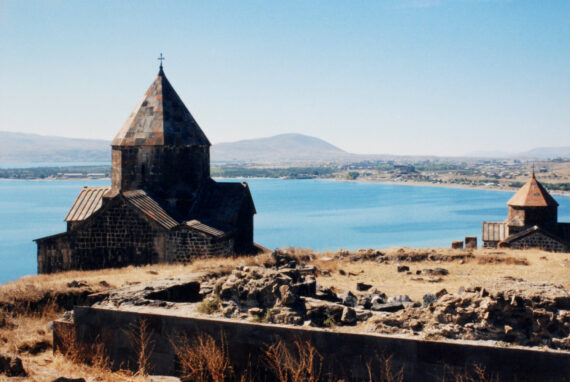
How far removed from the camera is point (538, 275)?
11.6 meters

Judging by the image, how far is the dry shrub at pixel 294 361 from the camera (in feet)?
14.9

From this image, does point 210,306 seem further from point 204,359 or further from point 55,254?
point 55,254

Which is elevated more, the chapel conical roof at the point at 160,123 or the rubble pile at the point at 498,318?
the chapel conical roof at the point at 160,123

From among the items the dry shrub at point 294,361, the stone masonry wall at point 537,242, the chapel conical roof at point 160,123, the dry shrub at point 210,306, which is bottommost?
the stone masonry wall at point 537,242

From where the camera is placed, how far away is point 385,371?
14.5ft

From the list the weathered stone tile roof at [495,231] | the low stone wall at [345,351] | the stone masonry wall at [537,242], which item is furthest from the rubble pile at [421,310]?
the weathered stone tile roof at [495,231]

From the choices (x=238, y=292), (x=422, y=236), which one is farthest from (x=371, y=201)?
(x=238, y=292)

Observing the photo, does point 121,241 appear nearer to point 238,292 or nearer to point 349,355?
point 238,292

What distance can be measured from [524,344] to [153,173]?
11.5 meters

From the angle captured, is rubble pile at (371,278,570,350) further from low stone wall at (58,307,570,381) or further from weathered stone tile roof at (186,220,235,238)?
weathered stone tile roof at (186,220,235,238)

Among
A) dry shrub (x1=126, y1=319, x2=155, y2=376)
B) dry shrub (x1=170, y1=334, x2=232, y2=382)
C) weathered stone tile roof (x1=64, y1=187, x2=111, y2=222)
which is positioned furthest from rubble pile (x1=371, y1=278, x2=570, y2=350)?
weathered stone tile roof (x1=64, y1=187, x2=111, y2=222)

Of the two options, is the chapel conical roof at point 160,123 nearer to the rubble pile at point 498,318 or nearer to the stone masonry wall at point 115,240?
the stone masonry wall at point 115,240

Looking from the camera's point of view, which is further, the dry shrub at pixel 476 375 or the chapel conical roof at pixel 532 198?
the chapel conical roof at pixel 532 198

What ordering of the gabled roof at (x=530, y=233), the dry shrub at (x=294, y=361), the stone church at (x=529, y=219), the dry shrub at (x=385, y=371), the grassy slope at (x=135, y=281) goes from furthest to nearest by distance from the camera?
1. the stone church at (x=529, y=219)
2. the gabled roof at (x=530, y=233)
3. the grassy slope at (x=135, y=281)
4. the dry shrub at (x=294, y=361)
5. the dry shrub at (x=385, y=371)
